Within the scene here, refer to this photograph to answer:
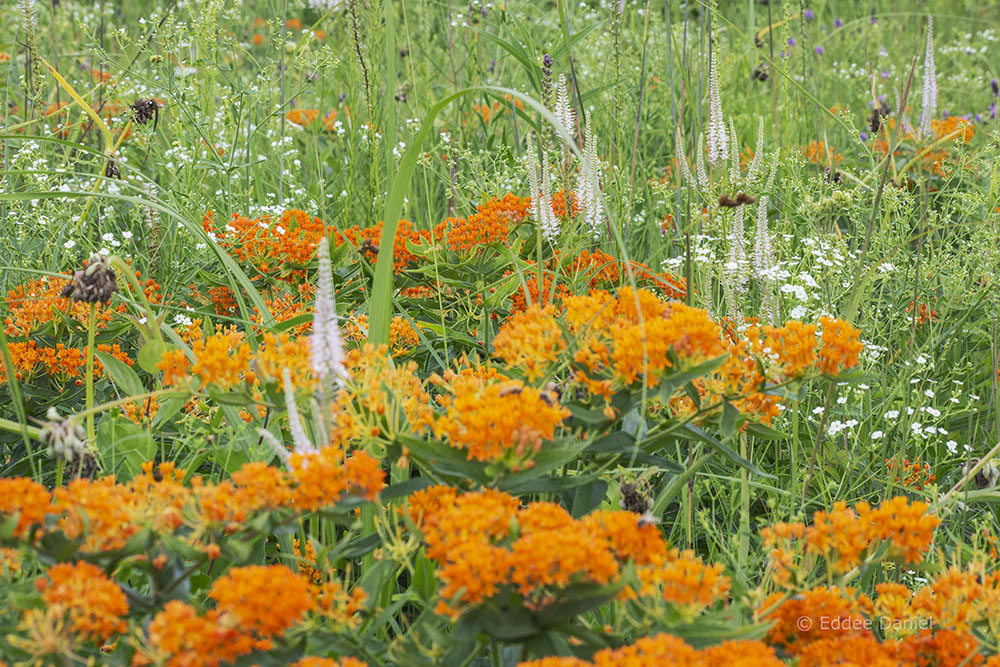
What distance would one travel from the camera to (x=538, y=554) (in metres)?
0.97

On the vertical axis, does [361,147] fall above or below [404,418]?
above

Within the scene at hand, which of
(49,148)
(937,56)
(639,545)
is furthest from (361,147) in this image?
(937,56)

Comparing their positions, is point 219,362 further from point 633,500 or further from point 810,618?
point 810,618

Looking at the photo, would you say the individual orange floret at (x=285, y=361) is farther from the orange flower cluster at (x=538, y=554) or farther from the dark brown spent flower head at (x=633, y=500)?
the dark brown spent flower head at (x=633, y=500)

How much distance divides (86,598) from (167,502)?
0.14m

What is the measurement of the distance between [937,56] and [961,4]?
119 cm

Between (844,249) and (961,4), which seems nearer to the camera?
(844,249)

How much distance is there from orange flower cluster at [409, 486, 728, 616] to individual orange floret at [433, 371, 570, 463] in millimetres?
57

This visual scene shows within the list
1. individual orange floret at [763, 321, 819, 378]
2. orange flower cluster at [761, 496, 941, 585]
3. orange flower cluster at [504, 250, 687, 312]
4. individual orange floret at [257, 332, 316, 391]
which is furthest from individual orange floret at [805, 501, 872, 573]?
orange flower cluster at [504, 250, 687, 312]

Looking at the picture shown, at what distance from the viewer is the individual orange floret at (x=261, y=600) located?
3.14ft

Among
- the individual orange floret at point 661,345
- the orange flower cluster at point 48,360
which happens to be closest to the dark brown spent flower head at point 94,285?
the orange flower cluster at point 48,360

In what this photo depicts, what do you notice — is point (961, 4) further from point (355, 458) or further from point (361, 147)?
point (355, 458)

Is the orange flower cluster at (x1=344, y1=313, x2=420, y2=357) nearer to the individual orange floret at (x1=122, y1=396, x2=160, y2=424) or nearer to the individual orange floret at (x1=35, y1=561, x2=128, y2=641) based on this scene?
the individual orange floret at (x1=122, y1=396, x2=160, y2=424)

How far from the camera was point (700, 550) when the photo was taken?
1910mm
